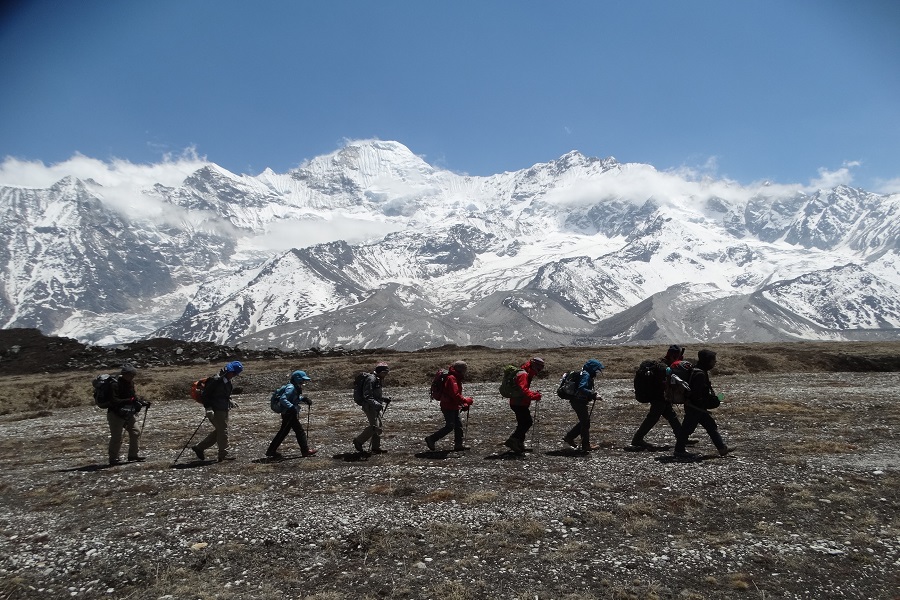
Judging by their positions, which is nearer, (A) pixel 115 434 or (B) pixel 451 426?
(B) pixel 451 426

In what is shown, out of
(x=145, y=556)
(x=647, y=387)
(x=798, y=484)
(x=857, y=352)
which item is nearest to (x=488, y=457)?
(x=647, y=387)

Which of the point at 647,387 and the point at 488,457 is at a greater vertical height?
the point at 647,387

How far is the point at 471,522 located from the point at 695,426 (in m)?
9.28

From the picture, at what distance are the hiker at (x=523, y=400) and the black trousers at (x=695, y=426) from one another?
4785mm

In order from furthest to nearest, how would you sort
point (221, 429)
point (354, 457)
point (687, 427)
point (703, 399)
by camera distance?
point (221, 429)
point (354, 457)
point (687, 427)
point (703, 399)

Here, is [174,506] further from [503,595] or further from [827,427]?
[827,427]

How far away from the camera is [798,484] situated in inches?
600

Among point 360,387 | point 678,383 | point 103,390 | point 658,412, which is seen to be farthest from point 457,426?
point 103,390

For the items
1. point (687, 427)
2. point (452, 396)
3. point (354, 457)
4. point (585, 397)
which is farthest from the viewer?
point (354, 457)

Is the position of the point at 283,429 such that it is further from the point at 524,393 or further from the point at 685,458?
the point at 685,458

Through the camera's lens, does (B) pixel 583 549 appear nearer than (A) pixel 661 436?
Yes

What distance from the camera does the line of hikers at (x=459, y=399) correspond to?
1892 cm

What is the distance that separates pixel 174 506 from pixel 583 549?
10.7 metres

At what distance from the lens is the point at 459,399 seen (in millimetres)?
20016
